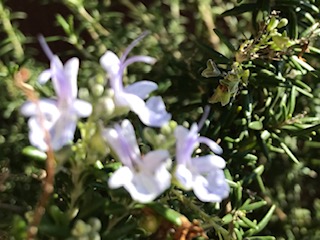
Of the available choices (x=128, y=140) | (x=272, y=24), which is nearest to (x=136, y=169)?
(x=128, y=140)

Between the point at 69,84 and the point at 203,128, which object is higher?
the point at 69,84

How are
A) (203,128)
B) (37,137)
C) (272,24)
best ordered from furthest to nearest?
1. (203,128)
2. (272,24)
3. (37,137)

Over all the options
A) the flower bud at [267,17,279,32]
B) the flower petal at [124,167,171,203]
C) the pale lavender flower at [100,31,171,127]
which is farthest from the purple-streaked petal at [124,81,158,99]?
the flower bud at [267,17,279,32]

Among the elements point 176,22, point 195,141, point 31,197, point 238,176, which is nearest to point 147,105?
point 195,141

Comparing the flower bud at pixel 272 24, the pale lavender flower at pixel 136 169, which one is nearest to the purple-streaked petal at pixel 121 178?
the pale lavender flower at pixel 136 169

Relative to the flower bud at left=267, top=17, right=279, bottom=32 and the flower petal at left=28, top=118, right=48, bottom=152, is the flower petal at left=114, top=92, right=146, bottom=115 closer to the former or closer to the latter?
the flower petal at left=28, top=118, right=48, bottom=152

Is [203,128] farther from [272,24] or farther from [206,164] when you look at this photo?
[206,164]
